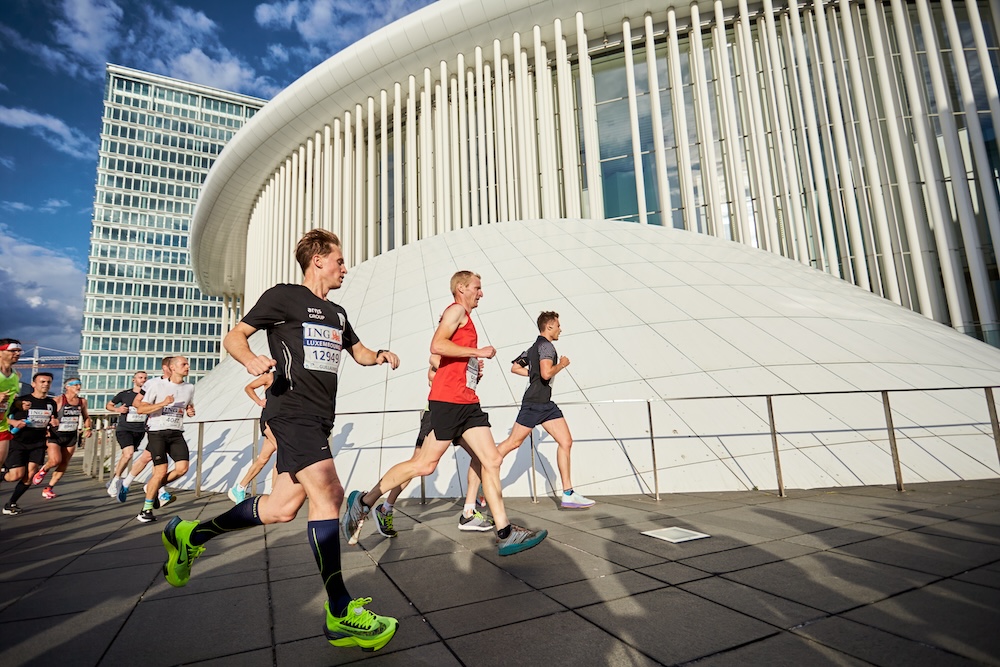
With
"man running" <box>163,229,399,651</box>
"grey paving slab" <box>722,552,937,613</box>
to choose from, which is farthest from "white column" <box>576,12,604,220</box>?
"man running" <box>163,229,399,651</box>

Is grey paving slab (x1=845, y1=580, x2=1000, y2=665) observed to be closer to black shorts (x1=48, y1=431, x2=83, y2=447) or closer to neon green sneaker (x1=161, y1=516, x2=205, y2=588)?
neon green sneaker (x1=161, y1=516, x2=205, y2=588)

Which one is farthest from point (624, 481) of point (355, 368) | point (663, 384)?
point (355, 368)

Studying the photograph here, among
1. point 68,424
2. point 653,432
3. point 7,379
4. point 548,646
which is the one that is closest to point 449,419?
point 548,646

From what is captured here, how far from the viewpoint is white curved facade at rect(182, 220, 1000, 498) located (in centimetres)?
643

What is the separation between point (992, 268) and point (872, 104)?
22.0ft

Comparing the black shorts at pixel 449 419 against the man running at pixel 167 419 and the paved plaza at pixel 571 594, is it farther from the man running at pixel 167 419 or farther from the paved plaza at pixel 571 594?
the man running at pixel 167 419

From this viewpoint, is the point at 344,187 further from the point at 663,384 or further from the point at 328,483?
the point at 328,483

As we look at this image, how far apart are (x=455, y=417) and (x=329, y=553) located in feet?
4.96

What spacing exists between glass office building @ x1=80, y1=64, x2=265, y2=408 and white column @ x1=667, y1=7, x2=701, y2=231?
211ft

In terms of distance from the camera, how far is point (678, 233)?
15156mm

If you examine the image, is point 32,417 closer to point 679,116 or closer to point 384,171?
point 384,171

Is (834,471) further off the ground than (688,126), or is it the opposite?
(688,126)

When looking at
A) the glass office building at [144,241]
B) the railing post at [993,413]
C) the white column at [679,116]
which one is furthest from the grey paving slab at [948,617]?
the glass office building at [144,241]

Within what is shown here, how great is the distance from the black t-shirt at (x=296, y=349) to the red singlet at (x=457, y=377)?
115cm
